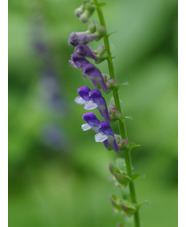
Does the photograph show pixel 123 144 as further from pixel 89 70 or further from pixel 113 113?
pixel 89 70

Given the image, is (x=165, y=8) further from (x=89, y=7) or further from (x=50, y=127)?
(x=89, y=7)

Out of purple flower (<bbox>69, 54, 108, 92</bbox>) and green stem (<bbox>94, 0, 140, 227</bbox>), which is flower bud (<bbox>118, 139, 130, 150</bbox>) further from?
purple flower (<bbox>69, 54, 108, 92</bbox>)

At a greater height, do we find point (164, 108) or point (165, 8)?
point (165, 8)

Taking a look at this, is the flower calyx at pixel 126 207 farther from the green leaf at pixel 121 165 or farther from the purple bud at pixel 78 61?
the purple bud at pixel 78 61

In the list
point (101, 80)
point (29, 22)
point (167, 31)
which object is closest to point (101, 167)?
point (29, 22)

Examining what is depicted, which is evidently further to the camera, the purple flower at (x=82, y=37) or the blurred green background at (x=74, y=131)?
the blurred green background at (x=74, y=131)

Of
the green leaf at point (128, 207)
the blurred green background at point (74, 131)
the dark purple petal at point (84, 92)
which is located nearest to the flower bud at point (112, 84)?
the dark purple petal at point (84, 92)
